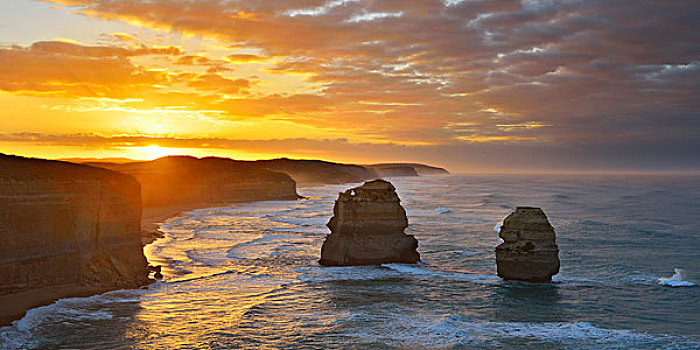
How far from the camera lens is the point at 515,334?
22.6 metres

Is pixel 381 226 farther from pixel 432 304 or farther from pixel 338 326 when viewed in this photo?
pixel 338 326

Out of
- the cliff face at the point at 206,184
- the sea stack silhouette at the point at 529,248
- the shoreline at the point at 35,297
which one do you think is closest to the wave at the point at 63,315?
the shoreline at the point at 35,297

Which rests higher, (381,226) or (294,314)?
(381,226)

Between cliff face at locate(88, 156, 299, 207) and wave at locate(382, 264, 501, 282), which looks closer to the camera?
wave at locate(382, 264, 501, 282)

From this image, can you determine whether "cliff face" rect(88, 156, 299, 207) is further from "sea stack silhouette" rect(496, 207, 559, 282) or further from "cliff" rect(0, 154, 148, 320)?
"sea stack silhouette" rect(496, 207, 559, 282)

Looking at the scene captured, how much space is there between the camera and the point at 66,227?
2950cm

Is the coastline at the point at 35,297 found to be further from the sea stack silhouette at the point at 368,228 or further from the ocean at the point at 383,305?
the sea stack silhouette at the point at 368,228

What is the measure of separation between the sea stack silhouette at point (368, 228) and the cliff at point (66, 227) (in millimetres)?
11213

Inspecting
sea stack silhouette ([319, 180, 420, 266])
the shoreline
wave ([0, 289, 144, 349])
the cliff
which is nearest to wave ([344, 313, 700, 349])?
wave ([0, 289, 144, 349])

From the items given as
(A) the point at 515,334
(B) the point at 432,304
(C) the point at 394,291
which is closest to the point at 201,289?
(C) the point at 394,291

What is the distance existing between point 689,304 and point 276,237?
3373cm

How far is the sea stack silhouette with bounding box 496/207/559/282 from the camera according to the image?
30359 millimetres

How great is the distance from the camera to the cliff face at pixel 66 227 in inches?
1066

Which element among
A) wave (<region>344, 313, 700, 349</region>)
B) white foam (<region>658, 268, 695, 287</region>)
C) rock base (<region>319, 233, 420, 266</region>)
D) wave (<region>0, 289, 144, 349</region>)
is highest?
rock base (<region>319, 233, 420, 266</region>)
